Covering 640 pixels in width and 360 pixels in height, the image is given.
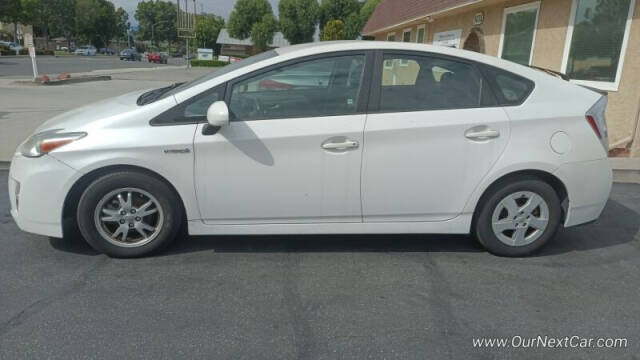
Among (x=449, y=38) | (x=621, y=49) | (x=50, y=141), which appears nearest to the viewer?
(x=50, y=141)

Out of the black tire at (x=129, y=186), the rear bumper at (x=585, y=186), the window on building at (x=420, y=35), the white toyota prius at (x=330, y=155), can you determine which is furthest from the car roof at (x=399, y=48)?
the window on building at (x=420, y=35)

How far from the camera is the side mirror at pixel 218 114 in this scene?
117 inches

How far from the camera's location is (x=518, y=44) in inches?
365

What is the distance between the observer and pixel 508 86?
11.2 ft

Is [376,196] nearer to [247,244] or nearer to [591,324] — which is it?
[247,244]

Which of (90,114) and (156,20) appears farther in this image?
(156,20)

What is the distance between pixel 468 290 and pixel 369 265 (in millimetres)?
734

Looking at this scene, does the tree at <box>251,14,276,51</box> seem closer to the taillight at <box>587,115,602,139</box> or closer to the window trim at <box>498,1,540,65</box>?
the window trim at <box>498,1,540,65</box>

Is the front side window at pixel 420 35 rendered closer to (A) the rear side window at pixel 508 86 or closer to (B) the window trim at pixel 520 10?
(B) the window trim at pixel 520 10

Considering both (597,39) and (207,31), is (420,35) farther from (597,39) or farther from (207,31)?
(207,31)

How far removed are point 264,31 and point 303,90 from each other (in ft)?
150

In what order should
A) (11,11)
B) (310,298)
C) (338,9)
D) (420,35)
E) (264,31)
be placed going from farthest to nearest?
(11,11)
(264,31)
(338,9)
(420,35)
(310,298)

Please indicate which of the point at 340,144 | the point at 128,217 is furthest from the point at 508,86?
the point at 128,217

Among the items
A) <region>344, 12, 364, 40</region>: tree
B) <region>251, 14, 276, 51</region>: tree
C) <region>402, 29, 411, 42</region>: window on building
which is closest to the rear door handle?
<region>402, 29, 411, 42</region>: window on building
